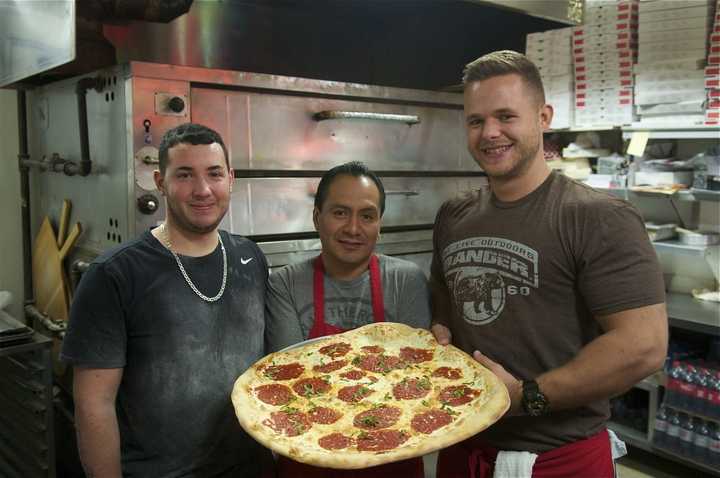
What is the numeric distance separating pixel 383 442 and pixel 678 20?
10.6ft

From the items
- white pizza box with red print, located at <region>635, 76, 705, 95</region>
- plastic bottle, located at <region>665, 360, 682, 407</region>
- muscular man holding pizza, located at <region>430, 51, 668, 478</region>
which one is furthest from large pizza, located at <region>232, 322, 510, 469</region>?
white pizza box with red print, located at <region>635, 76, 705, 95</region>

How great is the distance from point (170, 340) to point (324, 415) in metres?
0.49

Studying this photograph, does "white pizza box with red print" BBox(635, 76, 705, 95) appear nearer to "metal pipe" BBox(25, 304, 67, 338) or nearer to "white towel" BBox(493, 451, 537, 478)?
"white towel" BBox(493, 451, 537, 478)

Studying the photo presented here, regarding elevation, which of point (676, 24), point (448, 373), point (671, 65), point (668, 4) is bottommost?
point (448, 373)

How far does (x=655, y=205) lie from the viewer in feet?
13.5

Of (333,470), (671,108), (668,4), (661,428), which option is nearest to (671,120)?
(671,108)

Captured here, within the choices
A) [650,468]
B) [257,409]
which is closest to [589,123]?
[650,468]

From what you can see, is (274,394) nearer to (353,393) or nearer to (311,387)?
(311,387)

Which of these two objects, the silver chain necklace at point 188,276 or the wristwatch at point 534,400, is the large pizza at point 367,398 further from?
the silver chain necklace at point 188,276

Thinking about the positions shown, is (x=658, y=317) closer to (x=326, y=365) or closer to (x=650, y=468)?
(x=326, y=365)

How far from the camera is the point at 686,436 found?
3.22 meters

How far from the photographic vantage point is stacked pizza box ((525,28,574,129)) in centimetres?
397

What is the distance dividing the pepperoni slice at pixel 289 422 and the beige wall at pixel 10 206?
2295mm

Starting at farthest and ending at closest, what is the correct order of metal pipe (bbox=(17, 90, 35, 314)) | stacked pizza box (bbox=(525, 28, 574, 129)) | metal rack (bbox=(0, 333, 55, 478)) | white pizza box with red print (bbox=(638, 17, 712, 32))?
stacked pizza box (bbox=(525, 28, 574, 129)), white pizza box with red print (bbox=(638, 17, 712, 32)), metal pipe (bbox=(17, 90, 35, 314)), metal rack (bbox=(0, 333, 55, 478))
